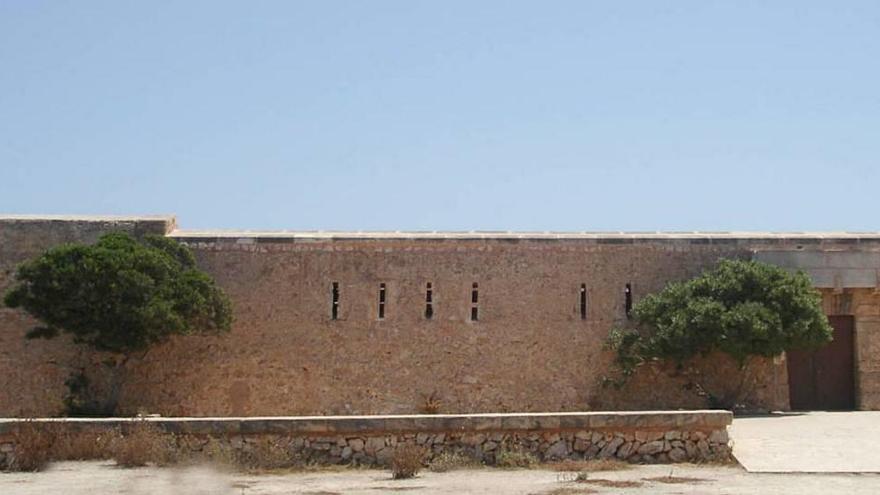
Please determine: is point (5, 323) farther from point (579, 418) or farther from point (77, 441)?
point (579, 418)

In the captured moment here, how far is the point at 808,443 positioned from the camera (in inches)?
608

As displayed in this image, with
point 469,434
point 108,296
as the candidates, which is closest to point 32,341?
point 108,296

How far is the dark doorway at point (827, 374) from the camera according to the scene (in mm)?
21984

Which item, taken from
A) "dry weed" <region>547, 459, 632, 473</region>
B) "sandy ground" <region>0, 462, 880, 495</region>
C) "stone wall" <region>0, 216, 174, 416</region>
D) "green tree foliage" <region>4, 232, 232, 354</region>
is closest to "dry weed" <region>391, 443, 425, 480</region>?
"sandy ground" <region>0, 462, 880, 495</region>

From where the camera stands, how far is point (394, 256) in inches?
865

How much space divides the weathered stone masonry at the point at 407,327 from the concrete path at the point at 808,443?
8.71ft

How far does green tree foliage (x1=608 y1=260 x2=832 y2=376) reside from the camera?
2017 centimetres

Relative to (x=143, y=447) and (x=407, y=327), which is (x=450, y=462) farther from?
(x=407, y=327)

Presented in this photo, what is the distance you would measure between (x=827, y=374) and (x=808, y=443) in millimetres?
7149

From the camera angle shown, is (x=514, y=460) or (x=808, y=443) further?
(x=808, y=443)

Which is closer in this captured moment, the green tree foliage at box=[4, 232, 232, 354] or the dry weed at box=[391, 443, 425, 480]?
the dry weed at box=[391, 443, 425, 480]

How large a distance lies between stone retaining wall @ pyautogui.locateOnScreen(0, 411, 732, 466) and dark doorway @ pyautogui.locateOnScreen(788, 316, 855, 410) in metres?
9.10

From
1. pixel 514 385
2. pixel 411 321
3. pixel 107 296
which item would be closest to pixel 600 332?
pixel 514 385

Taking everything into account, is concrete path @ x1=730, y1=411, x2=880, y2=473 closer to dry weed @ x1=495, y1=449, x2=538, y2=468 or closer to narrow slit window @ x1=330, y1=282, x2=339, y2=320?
dry weed @ x1=495, y1=449, x2=538, y2=468
